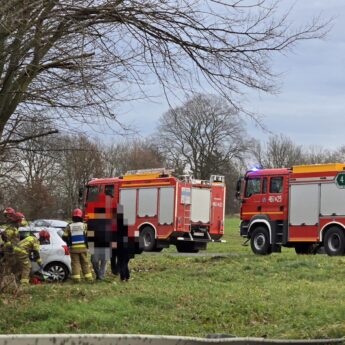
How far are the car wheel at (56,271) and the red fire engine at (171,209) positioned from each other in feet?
32.2

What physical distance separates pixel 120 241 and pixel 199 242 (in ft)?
41.5

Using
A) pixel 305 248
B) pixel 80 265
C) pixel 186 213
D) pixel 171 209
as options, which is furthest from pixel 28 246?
pixel 186 213

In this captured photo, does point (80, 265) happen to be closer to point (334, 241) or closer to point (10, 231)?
point (10, 231)

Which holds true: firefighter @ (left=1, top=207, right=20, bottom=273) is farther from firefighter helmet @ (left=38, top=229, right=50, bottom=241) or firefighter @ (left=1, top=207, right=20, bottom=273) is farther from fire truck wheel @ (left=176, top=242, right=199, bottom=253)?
fire truck wheel @ (left=176, top=242, right=199, bottom=253)

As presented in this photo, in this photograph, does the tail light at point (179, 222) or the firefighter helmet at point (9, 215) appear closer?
the firefighter helmet at point (9, 215)

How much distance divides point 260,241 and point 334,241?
2.61 meters

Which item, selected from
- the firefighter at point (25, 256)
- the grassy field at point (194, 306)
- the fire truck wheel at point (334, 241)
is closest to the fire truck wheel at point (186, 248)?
the fire truck wheel at point (334, 241)

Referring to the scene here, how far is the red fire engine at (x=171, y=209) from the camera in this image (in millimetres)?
24375

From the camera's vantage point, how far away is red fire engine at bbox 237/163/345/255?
64.2 ft

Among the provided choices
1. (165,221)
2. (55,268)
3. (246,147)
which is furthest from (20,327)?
(246,147)

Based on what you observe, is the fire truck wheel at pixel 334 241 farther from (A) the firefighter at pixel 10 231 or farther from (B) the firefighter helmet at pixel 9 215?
(B) the firefighter helmet at pixel 9 215

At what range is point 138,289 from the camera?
36.0 feet

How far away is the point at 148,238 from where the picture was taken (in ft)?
82.4

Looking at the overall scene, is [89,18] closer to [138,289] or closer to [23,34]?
[23,34]
